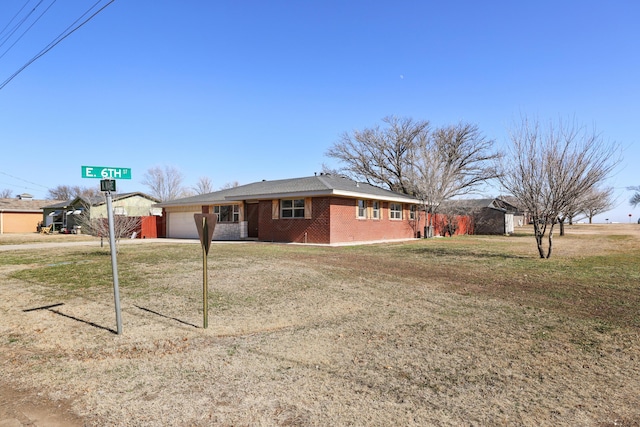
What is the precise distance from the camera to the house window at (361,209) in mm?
22798

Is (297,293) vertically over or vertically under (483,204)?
under

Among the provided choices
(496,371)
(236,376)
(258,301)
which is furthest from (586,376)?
(258,301)

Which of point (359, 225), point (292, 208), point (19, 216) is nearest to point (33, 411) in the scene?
point (292, 208)

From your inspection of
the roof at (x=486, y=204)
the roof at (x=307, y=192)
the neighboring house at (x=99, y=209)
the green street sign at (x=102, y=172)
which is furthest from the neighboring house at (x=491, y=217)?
the green street sign at (x=102, y=172)

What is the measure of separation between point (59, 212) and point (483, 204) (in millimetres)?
46051

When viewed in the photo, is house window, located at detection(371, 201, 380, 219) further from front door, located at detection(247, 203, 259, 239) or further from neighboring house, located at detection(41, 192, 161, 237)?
neighboring house, located at detection(41, 192, 161, 237)

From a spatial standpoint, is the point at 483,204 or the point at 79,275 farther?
the point at 483,204

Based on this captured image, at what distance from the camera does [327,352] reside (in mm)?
4574

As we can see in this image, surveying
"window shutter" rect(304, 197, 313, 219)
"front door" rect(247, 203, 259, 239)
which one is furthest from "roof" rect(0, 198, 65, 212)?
"window shutter" rect(304, 197, 313, 219)

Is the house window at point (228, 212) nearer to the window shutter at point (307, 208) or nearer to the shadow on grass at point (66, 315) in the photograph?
the window shutter at point (307, 208)

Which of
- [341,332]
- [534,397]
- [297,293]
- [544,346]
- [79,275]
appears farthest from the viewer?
[79,275]

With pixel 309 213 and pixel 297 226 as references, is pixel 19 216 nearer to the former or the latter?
pixel 297 226

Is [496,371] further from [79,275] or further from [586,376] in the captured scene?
[79,275]

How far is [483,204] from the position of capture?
42.3 m
